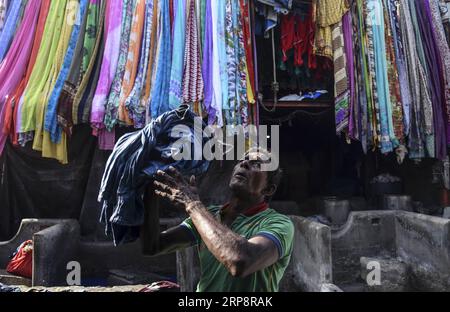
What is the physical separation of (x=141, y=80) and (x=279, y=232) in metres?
3.58

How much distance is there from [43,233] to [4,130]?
151cm

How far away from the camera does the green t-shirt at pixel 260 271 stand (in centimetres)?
158

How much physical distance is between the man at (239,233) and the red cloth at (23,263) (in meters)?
3.09

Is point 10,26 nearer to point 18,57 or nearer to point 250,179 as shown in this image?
point 18,57

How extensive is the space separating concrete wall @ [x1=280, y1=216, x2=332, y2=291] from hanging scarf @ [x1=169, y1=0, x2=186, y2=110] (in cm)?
209

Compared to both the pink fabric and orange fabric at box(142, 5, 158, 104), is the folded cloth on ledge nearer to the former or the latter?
orange fabric at box(142, 5, 158, 104)

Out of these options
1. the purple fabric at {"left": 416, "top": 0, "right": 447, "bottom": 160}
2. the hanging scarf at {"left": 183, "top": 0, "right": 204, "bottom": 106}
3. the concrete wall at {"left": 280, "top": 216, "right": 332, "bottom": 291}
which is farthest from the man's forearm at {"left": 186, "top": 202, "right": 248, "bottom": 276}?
the purple fabric at {"left": 416, "top": 0, "right": 447, "bottom": 160}

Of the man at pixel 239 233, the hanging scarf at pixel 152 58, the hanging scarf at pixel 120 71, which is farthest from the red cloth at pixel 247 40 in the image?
the man at pixel 239 233

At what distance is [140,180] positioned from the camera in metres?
1.63

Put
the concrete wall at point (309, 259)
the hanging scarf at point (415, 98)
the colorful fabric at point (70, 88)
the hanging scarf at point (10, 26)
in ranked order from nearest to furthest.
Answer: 1. the concrete wall at point (309, 259)
2. the colorful fabric at point (70, 88)
3. the hanging scarf at point (10, 26)
4. the hanging scarf at point (415, 98)

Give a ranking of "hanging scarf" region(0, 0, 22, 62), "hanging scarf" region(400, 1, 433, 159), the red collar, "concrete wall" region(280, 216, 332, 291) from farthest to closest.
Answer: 1. "hanging scarf" region(400, 1, 433, 159)
2. "hanging scarf" region(0, 0, 22, 62)
3. "concrete wall" region(280, 216, 332, 291)
4. the red collar

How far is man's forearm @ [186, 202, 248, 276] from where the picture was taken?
1360mm

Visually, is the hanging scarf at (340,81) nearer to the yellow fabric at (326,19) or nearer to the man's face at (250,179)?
the yellow fabric at (326,19)

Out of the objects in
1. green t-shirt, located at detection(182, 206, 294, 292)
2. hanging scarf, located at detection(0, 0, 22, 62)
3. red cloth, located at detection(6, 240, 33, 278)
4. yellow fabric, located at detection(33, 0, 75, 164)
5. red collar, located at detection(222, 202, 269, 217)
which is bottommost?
red cloth, located at detection(6, 240, 33, 278)
